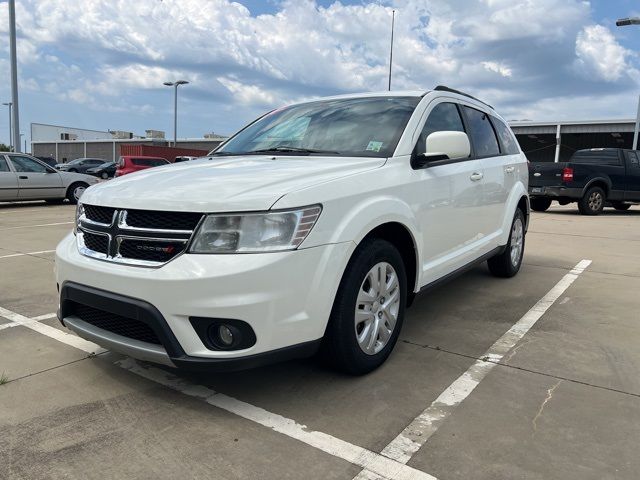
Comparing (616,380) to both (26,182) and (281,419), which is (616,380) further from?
(26,182)

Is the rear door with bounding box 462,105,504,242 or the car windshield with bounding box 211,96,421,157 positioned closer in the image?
the car windshield with bounding box 211,96,421,157

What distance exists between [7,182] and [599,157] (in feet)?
50.4

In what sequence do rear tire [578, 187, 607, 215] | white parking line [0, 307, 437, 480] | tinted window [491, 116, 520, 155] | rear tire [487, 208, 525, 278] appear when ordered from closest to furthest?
1. white parking line [0, 307, 437, 480]
2. tinted window [491, 116, 520, 155]
3. rear tire [487, 208, 525, 278]
4. rear tire [578, 187, 607, 215]

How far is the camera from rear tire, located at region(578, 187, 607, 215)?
13789mm

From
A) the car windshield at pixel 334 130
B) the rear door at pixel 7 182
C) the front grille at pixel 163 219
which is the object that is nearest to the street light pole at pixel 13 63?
the rear door at pixel 7 182

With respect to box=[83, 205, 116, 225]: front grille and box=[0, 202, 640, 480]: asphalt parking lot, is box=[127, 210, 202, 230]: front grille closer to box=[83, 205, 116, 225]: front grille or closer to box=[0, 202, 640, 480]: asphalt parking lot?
box=[83, 205, 116, 225]: front grille

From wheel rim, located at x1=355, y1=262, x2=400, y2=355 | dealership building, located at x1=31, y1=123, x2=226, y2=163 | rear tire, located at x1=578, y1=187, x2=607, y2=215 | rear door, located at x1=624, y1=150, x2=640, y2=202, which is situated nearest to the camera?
wheel rim, located at x1=355, y1=262, x2=400, y2=355

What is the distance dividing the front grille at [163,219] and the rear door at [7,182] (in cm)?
1242

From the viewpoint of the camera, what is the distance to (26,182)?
44.5 feet

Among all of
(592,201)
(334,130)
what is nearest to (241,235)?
(334,130)

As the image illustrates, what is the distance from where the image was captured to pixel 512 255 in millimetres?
5855

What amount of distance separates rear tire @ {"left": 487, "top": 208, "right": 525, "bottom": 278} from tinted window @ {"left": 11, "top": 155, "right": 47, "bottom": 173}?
12.4 metres

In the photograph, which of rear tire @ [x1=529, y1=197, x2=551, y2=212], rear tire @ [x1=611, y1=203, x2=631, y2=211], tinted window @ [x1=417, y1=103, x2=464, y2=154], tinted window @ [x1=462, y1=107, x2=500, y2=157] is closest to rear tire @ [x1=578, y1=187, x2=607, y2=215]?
rear tire @ [x1=529, y1=197, x2=551, y2=212]

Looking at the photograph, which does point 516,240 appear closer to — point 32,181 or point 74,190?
point 32,181
